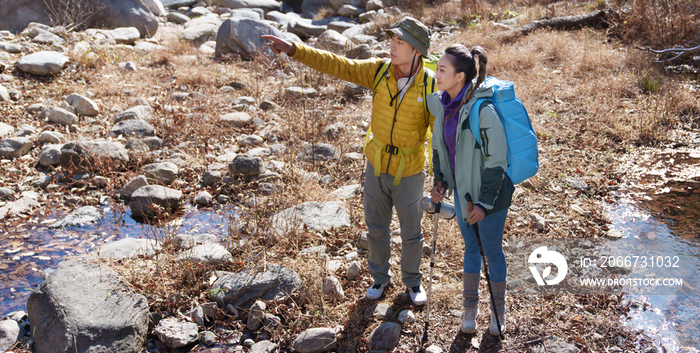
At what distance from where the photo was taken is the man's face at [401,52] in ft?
10.0

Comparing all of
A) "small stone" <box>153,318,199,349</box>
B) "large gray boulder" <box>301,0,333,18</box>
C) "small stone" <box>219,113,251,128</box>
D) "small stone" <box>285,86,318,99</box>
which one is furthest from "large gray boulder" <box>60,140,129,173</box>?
"large gray boulder" <box>301,0,333,18</box>

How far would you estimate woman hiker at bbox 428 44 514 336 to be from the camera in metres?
2.70

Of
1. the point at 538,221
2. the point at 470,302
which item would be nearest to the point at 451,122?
the point at 470,302

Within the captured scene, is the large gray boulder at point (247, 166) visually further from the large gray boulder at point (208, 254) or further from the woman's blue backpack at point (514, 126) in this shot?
the woman's blue backpack at point (514, 126)

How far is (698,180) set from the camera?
5363mm

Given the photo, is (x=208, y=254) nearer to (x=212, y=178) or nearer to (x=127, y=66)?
(x=212, y=178)

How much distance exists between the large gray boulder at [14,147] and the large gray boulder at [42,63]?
2.94 m

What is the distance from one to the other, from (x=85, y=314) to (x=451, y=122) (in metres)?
2.68

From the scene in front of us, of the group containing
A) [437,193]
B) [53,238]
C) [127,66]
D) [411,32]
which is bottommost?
[53,238]

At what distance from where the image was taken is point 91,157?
5.96 meters

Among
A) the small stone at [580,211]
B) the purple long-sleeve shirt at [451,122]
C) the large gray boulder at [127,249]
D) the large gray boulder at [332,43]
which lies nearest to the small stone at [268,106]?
the large gray boulder at [332,43]

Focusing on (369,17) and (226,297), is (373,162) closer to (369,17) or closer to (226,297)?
(226,297)

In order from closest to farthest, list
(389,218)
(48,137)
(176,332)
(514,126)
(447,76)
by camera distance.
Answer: (514,126) < (447,76) < (176,332) < (389,218) < (48,137)

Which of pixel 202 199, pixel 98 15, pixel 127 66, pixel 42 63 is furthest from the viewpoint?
pixel 98 15
